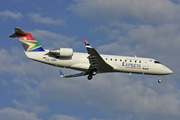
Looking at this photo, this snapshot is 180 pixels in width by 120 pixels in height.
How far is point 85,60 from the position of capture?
37312mm

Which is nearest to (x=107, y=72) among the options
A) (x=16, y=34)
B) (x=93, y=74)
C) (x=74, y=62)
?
(x=93, y=74)

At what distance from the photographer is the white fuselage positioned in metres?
36.2

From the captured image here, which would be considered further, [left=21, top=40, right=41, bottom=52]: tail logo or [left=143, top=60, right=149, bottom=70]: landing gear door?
[left=143, top=60, right=149, bottom=70]: landing gear door

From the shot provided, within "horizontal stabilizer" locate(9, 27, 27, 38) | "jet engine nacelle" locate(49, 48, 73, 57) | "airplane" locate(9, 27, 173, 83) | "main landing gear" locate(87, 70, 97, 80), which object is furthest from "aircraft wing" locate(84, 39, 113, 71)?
"horizontal stabilizer" locate(9, 27, 27, 38)

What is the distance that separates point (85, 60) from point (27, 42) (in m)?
7.95

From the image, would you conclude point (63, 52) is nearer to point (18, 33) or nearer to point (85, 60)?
point (85, 60)

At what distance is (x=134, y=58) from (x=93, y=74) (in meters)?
6.30

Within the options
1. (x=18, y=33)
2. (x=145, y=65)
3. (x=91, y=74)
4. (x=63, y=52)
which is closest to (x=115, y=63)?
(x=91, y=74)

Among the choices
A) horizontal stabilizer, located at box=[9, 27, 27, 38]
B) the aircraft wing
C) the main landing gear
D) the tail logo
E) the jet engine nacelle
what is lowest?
the main landing gear

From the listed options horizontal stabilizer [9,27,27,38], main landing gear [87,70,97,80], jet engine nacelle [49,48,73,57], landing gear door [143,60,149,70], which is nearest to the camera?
horizontal stabilizer [9,27,27,38]

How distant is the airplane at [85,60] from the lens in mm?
36062

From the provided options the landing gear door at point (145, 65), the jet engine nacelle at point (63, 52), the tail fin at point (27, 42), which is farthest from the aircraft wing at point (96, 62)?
the tail fin at point (27, 42)

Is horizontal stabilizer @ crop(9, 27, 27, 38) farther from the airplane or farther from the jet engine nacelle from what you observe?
the jet engine nacelle

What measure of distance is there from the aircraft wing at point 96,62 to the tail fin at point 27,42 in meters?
6.59
